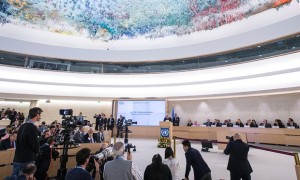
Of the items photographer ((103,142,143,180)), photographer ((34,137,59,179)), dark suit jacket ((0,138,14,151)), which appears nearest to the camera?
photographer ((103,142,143,180))

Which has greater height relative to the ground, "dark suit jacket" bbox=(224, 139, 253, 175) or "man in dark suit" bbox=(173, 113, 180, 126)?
"man in dark suit" bbox=(173, 113, 180, 126)

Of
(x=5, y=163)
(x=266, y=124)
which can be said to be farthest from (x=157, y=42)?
(x=5, y=163)

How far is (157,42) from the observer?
1402cm

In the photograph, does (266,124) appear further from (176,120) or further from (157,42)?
(157,42)

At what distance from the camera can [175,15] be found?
12.9 m

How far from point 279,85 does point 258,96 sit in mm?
2287

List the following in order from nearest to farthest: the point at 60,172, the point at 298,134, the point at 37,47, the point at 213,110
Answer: the point at 60,172, the point at 298,134, the point at 37,47, the point at 213,110

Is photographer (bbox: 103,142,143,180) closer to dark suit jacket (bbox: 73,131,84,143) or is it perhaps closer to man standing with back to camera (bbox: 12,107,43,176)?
man standing with back to camera (bbox: 12,107,43,176)

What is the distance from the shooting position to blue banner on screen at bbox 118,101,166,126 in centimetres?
1356

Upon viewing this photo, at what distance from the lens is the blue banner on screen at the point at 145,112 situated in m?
13.6

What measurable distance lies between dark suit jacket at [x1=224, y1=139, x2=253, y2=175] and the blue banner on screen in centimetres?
999

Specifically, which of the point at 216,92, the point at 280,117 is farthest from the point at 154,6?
the point at 280,117

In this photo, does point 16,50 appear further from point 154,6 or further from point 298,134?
point 298,134

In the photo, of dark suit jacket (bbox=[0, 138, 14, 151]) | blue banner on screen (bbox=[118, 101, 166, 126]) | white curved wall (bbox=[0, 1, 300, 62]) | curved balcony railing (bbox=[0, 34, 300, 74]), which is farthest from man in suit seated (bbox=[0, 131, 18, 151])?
blue banner on screen (bbox=[118, 101, 166, 126])
